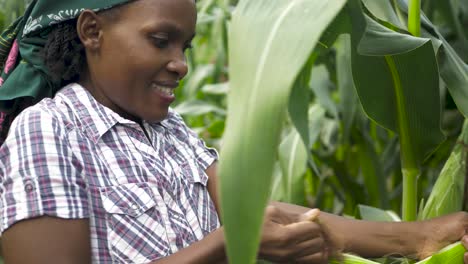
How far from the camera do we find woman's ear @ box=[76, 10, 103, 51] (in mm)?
981

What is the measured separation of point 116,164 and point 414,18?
1.29ft

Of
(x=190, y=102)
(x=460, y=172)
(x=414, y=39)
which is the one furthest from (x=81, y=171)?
(x=190, y=102)

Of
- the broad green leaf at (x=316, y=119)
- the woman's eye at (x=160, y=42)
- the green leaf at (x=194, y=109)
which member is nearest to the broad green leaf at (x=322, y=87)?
the broad green leaf at (x=316, y=119)

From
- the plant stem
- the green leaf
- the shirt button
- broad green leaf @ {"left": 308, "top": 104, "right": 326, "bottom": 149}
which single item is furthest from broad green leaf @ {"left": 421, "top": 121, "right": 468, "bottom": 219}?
the green leaf

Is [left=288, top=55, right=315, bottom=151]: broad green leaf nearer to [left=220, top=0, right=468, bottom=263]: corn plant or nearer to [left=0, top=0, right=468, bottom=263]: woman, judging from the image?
[left=220, top=0, right=468, bottom=263]: corn plant

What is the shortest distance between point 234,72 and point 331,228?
37cm

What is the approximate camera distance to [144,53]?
0.95 m

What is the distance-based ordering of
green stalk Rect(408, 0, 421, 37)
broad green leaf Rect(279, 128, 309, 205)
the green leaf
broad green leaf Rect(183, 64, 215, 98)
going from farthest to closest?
1. broad green leaf Rect(183, 64, 215, 98)
2. the green leaf
3. broad green leaf Rect(279, 128, 309, 205)
4. green stalk Rect(408, 0, 421, 37)

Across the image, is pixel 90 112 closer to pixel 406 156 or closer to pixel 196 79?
pixel 406 156

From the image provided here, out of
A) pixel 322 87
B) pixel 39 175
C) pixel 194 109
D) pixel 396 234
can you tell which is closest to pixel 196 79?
pixel 194 109

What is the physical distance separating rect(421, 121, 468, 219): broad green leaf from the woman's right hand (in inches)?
11.1

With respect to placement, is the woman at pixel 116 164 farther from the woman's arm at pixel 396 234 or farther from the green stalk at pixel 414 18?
the green stalk at pixel 414 18

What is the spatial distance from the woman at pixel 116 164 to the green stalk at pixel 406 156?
7cm

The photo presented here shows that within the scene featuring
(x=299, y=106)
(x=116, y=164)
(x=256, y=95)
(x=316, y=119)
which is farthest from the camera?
(x=316, y=119)
